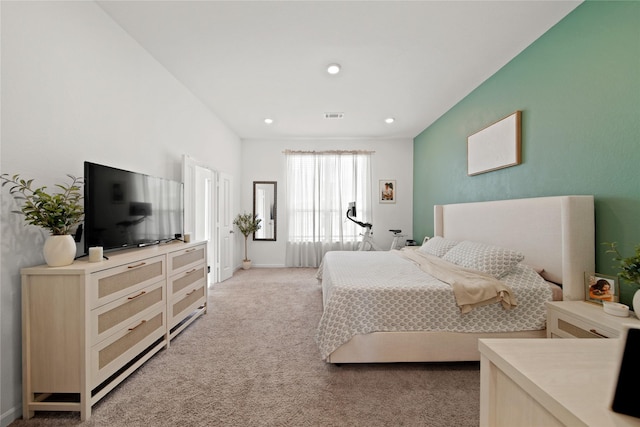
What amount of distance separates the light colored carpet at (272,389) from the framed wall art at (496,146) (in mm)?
2063

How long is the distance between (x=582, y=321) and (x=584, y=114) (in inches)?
59.0

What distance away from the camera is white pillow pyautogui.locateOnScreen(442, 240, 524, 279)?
2305mm

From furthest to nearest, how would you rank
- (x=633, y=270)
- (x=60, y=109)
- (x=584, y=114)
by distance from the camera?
(x=584, y=114)
(x=60, y=109)
(x=633, y=270)

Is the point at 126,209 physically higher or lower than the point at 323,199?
lower

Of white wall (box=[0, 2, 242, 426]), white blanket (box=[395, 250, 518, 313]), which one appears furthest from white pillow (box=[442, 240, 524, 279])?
white wall (box=[0, 2, 242, 426])

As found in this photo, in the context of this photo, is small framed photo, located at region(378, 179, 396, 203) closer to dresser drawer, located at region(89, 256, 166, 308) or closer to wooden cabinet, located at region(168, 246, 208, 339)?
wooden cabinet, located at region(168, 246, 208, 339)

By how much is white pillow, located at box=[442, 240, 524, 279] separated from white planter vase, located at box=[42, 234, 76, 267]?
120 inches

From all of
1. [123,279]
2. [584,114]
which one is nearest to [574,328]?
[584,114]

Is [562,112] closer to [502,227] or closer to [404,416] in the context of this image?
[502,227]

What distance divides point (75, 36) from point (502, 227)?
394 cm

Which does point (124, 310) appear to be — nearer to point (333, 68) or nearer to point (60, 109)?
point (60, 109)

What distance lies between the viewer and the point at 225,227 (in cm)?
475

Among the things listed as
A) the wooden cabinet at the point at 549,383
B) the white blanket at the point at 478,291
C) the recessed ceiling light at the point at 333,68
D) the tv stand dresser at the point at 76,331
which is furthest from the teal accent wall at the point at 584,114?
the tv stand dresser at the point at 76,331

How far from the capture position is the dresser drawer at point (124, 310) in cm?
161
